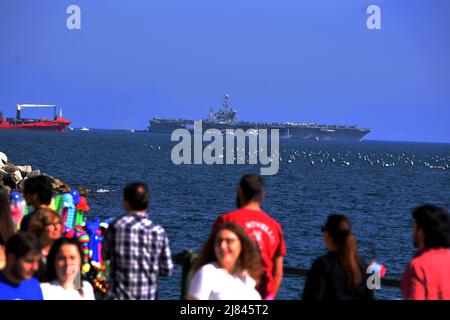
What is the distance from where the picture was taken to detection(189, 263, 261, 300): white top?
5.38 metres

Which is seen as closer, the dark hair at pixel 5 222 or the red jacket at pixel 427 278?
the red jacket at pixel 427 278

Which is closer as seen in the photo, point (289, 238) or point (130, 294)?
point (130, 294)

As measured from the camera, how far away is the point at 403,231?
39906 millimetres

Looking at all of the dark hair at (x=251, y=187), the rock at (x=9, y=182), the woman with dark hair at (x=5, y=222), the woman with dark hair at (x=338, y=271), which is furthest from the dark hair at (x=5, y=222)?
the rock at (x=9, y=182)

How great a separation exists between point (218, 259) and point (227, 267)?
8cm

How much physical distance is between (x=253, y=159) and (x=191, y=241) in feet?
363

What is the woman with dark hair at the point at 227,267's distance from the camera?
539 centimetres

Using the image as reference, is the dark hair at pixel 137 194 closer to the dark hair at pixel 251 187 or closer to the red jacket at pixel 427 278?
the dark hair at pixel 251 187

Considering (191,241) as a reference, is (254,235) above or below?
above

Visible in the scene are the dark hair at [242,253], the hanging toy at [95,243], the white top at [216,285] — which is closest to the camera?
the white top at [216,285]

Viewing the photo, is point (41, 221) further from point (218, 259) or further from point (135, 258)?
point (218, 259)
